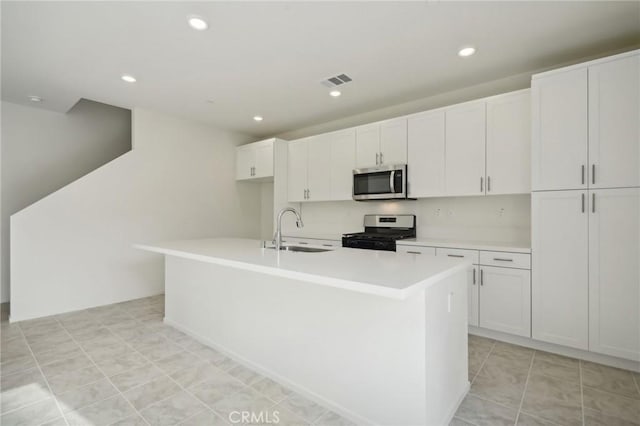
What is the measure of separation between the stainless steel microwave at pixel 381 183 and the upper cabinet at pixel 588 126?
128 centimetres

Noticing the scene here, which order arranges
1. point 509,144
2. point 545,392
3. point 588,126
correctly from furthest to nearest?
1. point 509,144
2. point 588,126
3. point 545,392

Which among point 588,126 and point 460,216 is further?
point 460,216

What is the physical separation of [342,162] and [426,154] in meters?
1.15

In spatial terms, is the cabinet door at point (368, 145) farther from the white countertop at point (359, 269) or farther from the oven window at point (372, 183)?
the white countertop at point (359, 269)

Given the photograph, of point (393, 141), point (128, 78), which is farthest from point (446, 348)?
point (128, 78)

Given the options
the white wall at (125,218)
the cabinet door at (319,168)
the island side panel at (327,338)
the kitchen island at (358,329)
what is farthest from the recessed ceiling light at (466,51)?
the white wall at (125,218)

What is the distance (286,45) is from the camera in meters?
2.53

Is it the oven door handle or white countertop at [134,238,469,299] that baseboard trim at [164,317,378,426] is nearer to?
white countertop at [134,238,469,299]

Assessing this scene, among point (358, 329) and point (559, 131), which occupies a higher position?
point (559, 131)

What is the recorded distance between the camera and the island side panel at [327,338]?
4.87 ft

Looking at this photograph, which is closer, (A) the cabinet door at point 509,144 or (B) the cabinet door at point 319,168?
(A) the cabinet door at point 509,144

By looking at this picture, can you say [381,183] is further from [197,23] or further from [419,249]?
[197,23]

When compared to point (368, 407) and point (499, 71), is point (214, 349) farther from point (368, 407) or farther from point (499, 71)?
point (499, 71)

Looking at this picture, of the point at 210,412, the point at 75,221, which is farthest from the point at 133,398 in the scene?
the point at 75,221
